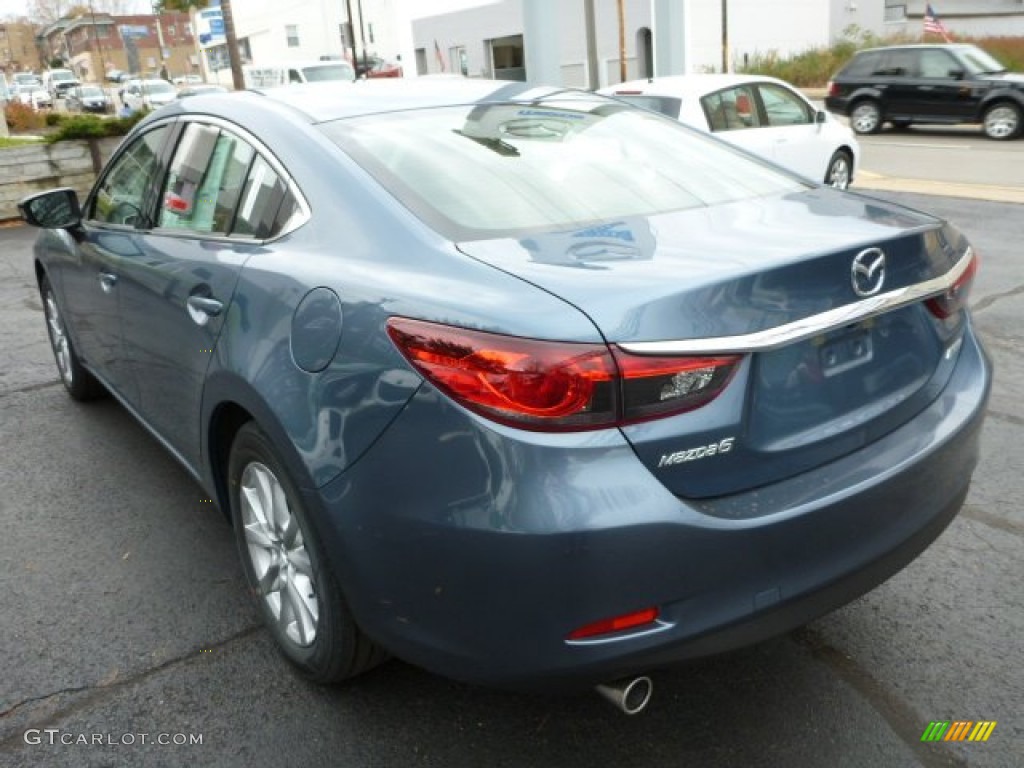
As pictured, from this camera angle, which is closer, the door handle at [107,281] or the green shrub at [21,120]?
the door handle at [107,281]

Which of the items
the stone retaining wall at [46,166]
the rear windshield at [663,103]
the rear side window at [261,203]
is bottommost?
the stone retaining wall at [46,166]

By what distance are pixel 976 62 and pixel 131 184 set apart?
18.7 meters

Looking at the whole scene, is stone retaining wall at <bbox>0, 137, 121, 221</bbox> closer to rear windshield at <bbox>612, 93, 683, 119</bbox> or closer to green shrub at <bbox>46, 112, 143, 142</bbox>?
green shrub at <bbox>46, 112, 143, 142</bbox>

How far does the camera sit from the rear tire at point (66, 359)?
16.5 feet

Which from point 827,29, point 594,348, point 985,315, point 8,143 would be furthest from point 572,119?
point 827,29

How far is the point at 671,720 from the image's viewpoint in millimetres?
2502

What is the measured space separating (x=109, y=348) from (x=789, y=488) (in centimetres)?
292

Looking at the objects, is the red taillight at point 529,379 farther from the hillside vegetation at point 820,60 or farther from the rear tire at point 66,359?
the hillside vegetation at point 820,60

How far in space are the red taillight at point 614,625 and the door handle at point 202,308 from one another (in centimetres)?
140

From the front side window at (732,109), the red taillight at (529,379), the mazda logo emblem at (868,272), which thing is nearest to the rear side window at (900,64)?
the front side window at (732,109)

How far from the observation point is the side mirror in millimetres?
4125

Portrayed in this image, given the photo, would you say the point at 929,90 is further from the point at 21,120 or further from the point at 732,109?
the point at 21,120

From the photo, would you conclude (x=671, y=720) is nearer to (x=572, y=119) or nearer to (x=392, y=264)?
(x=392, y=264)

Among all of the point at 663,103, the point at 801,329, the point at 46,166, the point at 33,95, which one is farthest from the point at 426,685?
the point at 33,95
